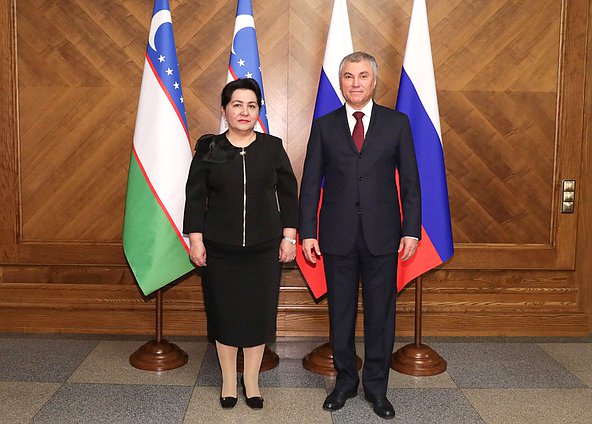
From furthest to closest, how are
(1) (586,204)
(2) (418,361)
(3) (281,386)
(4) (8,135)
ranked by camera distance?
(1) (586,204)
(4) (8,135)
(2) (418,361)
(3) (281,386)

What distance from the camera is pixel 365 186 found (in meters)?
2.70

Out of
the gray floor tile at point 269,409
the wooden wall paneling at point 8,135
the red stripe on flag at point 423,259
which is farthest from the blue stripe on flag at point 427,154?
the wooden wall paneling at point 8,135

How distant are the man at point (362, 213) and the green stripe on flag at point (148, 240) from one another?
0.79 m

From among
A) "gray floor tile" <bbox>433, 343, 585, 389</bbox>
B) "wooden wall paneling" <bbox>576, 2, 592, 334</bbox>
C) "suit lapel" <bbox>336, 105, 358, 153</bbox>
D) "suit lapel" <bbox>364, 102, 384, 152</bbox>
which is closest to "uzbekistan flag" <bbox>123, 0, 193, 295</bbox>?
"suit lapel" <bbox>336, 105, 358, 153</bbox>

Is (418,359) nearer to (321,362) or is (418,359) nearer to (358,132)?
(321,362)

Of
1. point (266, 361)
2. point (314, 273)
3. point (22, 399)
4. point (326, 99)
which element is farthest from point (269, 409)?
point (326, 99)

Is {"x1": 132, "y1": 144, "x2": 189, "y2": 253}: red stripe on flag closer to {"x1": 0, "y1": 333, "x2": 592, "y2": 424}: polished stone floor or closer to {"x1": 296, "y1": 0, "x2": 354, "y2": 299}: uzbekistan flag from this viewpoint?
{"x1": 296, "y1": 0, "x2": 354, "y2": 299}: uzbekistan flag

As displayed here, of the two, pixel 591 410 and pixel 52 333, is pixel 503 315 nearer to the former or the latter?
pixel 591 410

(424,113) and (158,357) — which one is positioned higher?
(424,113)

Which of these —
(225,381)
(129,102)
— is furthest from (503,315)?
(129,102)

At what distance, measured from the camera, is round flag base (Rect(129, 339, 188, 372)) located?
331cm

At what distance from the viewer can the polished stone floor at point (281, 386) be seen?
9.00 feet

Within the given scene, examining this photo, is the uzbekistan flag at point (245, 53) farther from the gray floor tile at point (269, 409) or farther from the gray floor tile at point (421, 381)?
the gray floor tile at point (421, 381)

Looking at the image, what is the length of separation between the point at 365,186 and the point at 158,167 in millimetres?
1108
